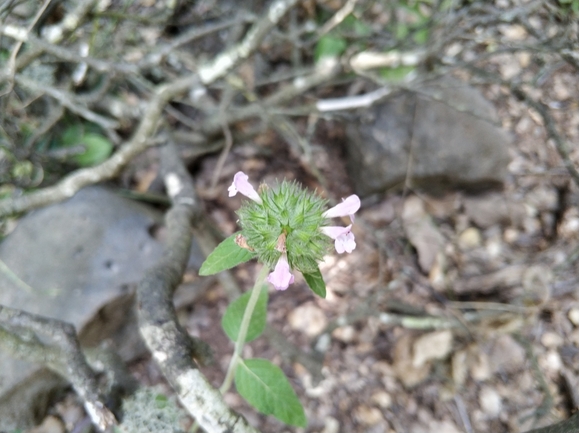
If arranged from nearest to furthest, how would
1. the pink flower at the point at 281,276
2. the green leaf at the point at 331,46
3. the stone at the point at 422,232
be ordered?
the pink flower at the point at 281,276 < the stone at the point at 422,232 < the green leaf at the point at 331,46

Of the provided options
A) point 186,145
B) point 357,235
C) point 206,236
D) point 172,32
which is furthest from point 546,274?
point 172,32

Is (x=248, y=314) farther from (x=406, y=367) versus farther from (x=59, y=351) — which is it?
(x=406, y=367)

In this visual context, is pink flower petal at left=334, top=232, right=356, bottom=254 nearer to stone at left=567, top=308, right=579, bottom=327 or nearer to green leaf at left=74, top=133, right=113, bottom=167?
stone at left=567, top=308, right=579, bottom=327

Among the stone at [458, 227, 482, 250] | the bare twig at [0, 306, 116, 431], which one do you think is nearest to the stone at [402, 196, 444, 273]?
the stone at [458, 227, 482, 250]

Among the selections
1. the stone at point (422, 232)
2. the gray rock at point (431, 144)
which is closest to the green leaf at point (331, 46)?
the gray rock at point (431, 144)

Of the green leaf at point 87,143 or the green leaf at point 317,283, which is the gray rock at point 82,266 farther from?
the green leaf at point 317,283

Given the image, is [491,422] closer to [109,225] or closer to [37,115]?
[109,225]

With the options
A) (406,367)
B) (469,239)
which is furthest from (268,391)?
(469,239)
